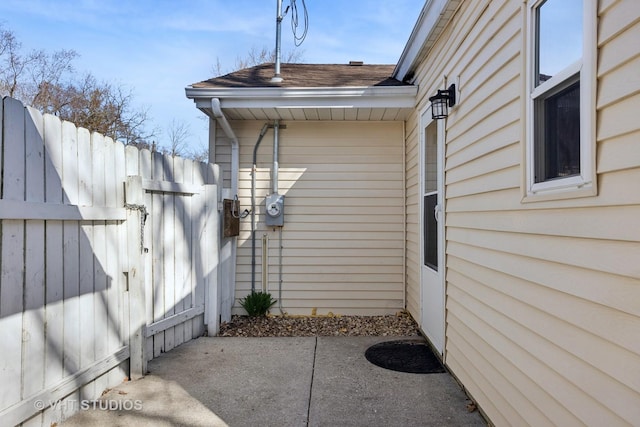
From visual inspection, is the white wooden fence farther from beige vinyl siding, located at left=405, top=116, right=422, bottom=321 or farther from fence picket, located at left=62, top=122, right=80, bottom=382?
beige vinyl siding, located at left=405, top=116, right=422, bottom=321

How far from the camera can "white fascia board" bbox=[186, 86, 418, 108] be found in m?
4.52

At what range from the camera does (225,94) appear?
15.0ft

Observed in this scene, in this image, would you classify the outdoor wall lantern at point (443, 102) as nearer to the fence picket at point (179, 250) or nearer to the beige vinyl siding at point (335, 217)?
the beige vinyl siding at point (335, 217)

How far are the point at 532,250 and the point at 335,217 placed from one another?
3.31 m

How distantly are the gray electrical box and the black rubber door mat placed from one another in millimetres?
1913

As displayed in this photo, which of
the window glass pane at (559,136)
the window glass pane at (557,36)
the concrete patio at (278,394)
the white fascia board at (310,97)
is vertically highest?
the white fascia board at (310,97)

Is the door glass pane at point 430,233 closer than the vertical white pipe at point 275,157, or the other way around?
the door glass pane at point 430,233

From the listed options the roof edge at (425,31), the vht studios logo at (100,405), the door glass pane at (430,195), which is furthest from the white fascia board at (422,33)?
the vht studios logo at (100,405)

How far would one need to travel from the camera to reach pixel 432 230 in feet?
12.8

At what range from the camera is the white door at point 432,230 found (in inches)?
137

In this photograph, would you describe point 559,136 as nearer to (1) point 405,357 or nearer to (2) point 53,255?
(1) point 405,357

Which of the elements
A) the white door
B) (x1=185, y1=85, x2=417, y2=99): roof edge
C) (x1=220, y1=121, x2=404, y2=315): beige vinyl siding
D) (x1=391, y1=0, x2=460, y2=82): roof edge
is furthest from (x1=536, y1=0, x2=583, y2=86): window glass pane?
(x1=220, y1=121, x2=404, y2=315): beige vinyl siding

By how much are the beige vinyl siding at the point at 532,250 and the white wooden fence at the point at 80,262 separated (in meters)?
2.47

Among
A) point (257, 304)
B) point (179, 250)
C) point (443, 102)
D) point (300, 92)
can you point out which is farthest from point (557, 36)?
point (257, 304)
